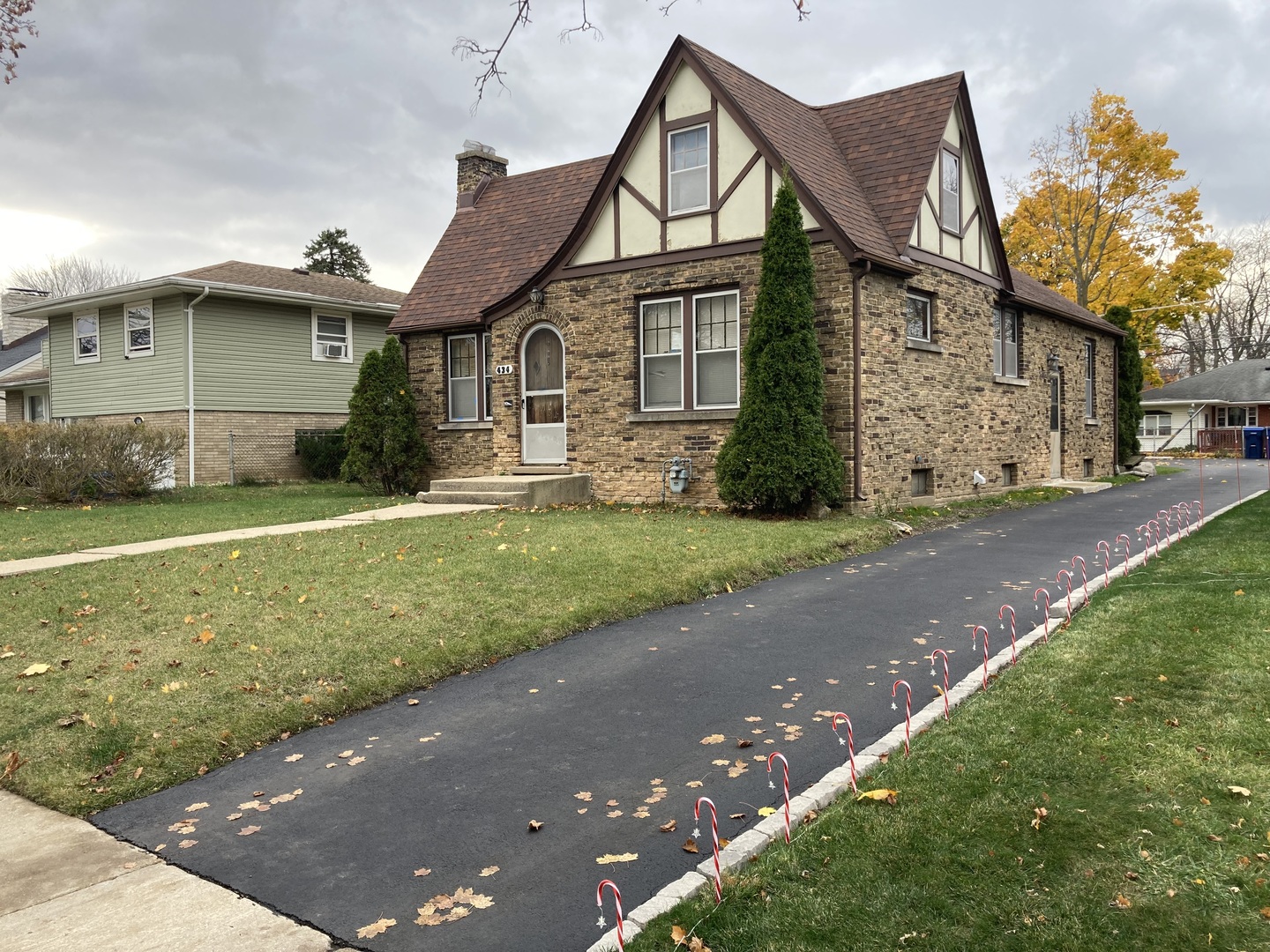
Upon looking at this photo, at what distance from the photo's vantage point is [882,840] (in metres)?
3.88

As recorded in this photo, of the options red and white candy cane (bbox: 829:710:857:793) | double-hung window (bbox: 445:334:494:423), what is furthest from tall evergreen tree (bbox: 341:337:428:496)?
red and white candy cane (bbox: 829:710:857:793)

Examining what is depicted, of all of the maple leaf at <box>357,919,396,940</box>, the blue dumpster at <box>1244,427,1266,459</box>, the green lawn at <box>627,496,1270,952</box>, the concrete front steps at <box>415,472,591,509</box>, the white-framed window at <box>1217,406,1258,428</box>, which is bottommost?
the maple leaf at <box>357,919,396,940</box>

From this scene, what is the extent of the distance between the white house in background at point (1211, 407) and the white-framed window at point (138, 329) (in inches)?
1813

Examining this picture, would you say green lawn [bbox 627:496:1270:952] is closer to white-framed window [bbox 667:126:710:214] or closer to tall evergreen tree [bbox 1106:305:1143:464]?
white-framed window [bbox 667:126:710:214]

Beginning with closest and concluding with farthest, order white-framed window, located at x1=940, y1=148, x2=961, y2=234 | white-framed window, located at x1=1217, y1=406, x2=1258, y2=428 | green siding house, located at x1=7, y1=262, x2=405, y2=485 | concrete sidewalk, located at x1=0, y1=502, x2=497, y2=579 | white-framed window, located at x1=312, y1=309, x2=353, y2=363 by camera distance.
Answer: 1. concrete sidewalk, located at x1=0, y1=502, x2=497, y2=579
2. white-framed window, located at x1=940, y1=148, x2=961, y2=234
3. green siding house, located at x1=7, y1=262, x2=405, y2=485
4. white-framed window, located at x1=312, y1=309, x2=353, y2=363
5. white-framed window, located at x1=1217, y1=406, x2=1258, y2=428

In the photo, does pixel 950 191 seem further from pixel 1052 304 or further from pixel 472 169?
pixel 472 169

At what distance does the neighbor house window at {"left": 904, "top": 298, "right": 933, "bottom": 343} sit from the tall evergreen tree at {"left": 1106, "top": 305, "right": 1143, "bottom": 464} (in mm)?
14353

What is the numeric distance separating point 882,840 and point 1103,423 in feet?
86.0

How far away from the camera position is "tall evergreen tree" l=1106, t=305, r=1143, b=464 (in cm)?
2809

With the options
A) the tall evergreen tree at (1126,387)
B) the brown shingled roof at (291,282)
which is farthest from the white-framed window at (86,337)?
the tall evergreen tree at (1126,387)

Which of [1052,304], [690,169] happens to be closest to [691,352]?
[690,169]

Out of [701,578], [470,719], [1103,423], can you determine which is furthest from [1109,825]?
[1103,423]

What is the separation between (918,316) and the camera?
54.5ft

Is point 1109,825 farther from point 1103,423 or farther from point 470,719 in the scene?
point 1103,423
